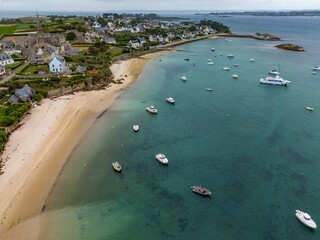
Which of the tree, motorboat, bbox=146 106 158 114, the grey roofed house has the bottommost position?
the tree

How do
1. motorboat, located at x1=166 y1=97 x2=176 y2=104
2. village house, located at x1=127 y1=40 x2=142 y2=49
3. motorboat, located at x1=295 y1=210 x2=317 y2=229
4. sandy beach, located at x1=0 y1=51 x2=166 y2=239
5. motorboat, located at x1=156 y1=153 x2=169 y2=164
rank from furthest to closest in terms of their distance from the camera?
village house, located at x1=127 y1=40 x2=142 y2=49
motorboat, located at x1=166 y1=97 x2=176 y2=104
motorboat, located at x1=156 y1=153 x2=169 y2=164
sandy beach, located at x1=0 y1=51 x2=166 y2=239
motorboat, located at x1=295 y1=210 x2=317 y2=229

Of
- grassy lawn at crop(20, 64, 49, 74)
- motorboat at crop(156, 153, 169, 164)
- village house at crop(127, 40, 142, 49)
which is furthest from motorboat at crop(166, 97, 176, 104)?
village house at crop(127, 40, 142, 49)

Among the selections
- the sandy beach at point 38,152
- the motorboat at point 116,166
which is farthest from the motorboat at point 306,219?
the sandy beach at point 38,152

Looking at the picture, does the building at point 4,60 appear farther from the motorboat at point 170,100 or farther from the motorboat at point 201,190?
the motorboat at point 201,190

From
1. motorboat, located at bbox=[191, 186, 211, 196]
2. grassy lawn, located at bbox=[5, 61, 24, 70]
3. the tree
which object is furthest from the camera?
the tree

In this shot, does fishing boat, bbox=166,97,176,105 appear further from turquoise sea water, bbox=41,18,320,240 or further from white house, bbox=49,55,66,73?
white house, bbox=49,55,66,73

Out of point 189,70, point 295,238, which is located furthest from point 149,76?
point 295,238

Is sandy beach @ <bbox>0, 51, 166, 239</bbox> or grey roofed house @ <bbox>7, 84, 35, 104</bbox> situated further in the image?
grey roofed house @ <bbox>7, 84, 35, 104</bbox>
